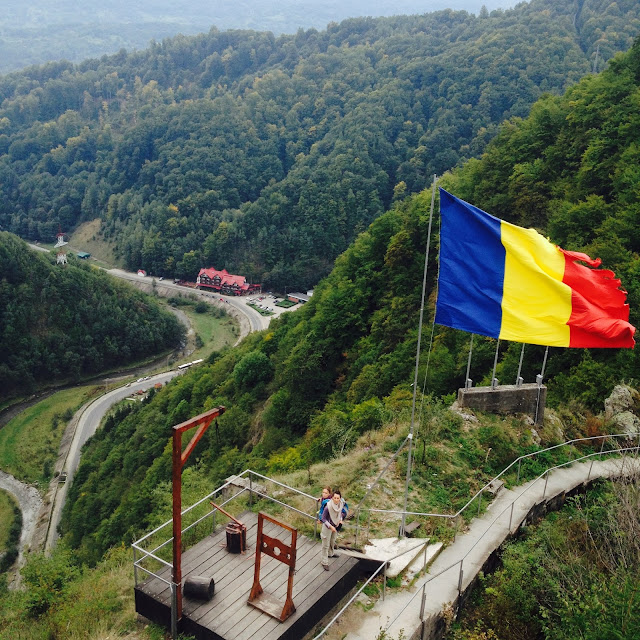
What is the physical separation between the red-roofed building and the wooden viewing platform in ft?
420

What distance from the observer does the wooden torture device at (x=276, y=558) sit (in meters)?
11.1

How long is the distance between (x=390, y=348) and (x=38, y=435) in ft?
190

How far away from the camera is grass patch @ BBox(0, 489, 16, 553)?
5466cm

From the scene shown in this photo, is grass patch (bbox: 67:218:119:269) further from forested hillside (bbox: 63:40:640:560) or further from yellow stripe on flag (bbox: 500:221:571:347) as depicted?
yellow stripe on flag (bbox: 500:221:571:347)

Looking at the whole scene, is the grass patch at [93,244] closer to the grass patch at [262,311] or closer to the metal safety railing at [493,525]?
the grass patch at [262,311]

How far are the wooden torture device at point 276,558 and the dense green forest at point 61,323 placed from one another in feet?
292

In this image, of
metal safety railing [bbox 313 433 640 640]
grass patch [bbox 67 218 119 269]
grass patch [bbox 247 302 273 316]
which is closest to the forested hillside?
metal safety railing [bbox 313 433 640 640]

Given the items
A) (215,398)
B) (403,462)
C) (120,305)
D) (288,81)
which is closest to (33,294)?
(120,305)

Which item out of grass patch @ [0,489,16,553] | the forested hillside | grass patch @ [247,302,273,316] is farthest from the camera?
grass patch @ [247,302,273,316]

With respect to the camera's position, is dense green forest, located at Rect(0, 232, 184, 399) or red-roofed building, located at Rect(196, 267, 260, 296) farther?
red-roofed building, located at Rect(196, 267, 260, 296)

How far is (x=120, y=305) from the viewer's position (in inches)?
4242

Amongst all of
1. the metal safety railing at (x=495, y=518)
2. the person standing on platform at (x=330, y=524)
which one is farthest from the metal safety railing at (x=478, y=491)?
the person standing on platform at (x=330, y=524)

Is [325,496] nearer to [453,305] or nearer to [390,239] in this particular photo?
[453,305]

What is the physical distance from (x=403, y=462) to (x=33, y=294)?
91.2 metres
